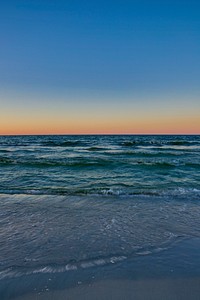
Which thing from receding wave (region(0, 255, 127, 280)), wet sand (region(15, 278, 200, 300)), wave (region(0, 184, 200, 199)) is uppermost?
wet sand (region(15, 278, 200, 300))

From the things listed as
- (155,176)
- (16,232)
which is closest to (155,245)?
(16,232)

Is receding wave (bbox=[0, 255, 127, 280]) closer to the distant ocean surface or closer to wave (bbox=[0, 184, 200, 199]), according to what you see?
the distant ocean surface

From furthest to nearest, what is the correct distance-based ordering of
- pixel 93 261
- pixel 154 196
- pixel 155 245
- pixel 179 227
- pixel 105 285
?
pixel 154 196, pixel 179 227, pixel 155 245, pixel 93 261, pixel 105 285

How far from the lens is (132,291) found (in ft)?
10.1

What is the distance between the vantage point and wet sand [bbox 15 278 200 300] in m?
2.96

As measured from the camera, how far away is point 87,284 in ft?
10.7

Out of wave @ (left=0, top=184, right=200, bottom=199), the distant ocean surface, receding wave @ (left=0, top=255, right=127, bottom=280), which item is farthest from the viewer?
wave @ (left=0, top=184, right=200, bottom=199)

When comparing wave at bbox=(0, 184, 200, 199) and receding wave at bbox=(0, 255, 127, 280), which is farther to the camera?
wave at bbox=(0, 184, 200, 199)

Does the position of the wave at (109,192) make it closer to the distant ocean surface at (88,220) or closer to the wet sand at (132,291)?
the distant ocean surface at (88,220)

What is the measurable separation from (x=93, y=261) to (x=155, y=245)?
45.8 inches

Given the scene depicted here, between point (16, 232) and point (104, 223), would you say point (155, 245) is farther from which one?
point (16, 232)

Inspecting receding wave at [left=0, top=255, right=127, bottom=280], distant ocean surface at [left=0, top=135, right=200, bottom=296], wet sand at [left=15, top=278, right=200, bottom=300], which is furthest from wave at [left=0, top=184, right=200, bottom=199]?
wet sand at [left=15, top=278, right=200, bottom=300]

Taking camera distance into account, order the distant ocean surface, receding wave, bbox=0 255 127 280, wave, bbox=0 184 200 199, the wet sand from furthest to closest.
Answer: wave, bbox=0 184 200 199
the distant ocean surface
receding wave, bbox=0 255 127 280
the wet sand

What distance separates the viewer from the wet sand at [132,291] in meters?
2.96
